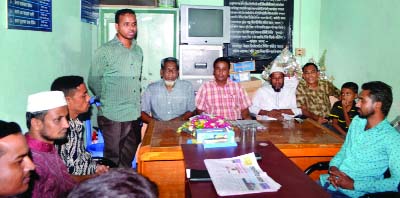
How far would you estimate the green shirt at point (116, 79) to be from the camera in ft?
11.3

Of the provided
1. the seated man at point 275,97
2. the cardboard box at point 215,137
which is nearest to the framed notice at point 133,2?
the seated man at point 275,97

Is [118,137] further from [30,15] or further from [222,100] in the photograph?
[30,15]

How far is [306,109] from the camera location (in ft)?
13.9

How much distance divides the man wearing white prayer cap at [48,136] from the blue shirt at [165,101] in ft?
6.41

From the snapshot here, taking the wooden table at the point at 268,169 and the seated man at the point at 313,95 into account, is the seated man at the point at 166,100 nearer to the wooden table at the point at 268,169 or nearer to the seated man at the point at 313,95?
the seated man at the point at 313,95

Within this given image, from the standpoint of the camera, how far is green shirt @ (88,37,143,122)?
3430mm

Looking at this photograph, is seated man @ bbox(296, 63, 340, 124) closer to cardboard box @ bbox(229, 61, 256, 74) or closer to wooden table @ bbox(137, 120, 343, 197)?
cardboard box @ bbox(229, 61, 256, 74)

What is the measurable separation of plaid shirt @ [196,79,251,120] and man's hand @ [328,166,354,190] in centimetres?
180

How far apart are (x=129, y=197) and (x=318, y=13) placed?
5056mm

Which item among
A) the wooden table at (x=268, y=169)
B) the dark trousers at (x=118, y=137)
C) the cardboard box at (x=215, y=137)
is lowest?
the dark trousers at (x=118, y=137)

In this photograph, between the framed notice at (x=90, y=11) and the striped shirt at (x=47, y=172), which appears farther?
the framed notice at (x=90, y=11)

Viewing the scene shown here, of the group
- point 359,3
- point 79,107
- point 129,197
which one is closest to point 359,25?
point 359,3

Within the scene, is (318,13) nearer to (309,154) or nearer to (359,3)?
(359,3)

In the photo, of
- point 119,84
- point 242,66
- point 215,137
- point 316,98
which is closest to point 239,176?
point 215,137
